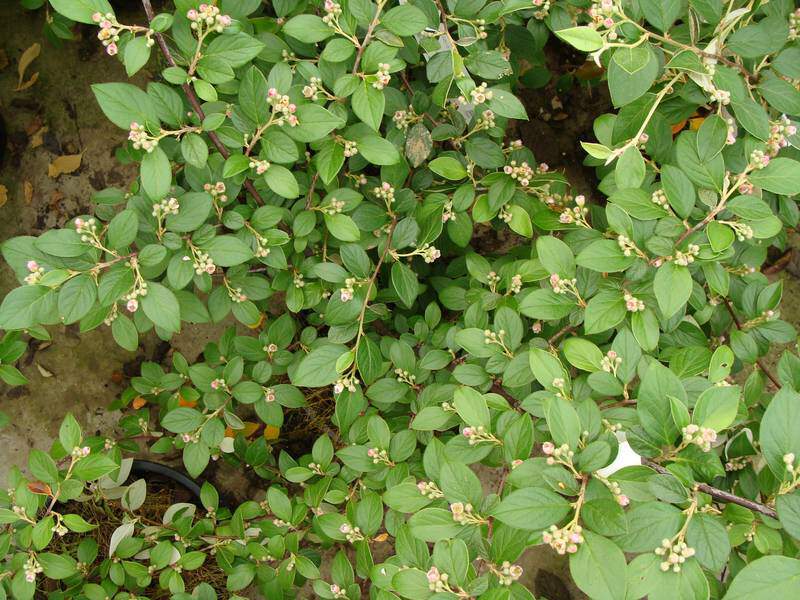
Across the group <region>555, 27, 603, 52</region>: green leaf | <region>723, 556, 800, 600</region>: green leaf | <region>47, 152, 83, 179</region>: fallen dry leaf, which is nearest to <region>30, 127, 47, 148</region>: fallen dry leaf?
<region>47, 152, 83, 179</region>: fallen dry leaf

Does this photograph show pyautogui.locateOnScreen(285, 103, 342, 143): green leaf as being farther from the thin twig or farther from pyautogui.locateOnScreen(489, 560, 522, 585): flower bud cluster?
pyautogui.locateOnScreen(489, 560, 522, 585): flower bud cluster

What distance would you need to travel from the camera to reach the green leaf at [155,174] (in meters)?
1.52

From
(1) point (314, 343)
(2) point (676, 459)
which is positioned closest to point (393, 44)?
(1) point (314, 343)

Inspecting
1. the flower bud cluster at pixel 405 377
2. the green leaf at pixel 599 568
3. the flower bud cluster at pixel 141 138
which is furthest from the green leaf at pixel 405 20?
the green leaf at pixel 599 568

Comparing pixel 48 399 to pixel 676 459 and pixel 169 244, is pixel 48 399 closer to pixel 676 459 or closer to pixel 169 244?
pixel 169 244

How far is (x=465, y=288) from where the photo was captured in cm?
233

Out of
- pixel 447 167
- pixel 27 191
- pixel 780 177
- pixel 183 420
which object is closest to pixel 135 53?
pixel 447 167

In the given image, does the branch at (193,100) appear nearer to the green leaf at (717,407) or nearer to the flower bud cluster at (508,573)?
the flower bud cluster at (508,573)

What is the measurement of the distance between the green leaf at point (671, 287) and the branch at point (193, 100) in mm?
1254

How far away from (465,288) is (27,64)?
2.83 metres

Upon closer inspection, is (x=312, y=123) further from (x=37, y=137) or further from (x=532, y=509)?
(x=37, y=137)

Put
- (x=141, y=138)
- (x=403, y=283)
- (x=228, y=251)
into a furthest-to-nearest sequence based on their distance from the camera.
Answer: (x=403, y=283) → (x=228, y=251) → (x=141, y=138)

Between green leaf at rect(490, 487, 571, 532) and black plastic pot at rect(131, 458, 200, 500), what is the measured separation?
2.06 metres

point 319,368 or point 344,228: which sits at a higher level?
point 344,228
